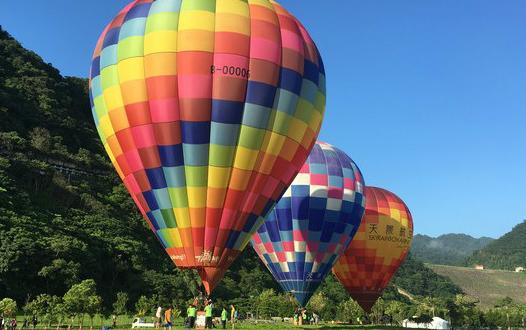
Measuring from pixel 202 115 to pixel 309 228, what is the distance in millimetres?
14953

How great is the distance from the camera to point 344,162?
36.5 meters

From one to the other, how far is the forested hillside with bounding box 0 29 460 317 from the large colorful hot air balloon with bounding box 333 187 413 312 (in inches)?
1002

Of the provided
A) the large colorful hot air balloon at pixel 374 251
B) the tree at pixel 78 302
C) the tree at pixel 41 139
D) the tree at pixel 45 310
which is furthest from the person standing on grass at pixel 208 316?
the tree at pixel 41 139

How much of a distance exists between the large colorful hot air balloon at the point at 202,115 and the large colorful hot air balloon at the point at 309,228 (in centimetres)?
1185

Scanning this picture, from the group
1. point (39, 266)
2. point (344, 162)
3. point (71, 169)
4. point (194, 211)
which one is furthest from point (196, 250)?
point (71, 169)

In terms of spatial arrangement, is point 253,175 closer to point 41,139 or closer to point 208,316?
point 208,316

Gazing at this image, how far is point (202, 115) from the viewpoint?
64.1ft

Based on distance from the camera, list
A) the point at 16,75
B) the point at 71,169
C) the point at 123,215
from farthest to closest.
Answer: the point at 16,75 < the point at 71,169 < the point at 123,215

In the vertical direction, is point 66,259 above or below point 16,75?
below

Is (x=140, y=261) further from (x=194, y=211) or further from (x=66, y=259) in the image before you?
(x=194, y=211)

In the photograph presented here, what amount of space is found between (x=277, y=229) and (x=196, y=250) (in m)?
13.6

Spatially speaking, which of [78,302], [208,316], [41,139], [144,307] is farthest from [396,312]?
[208,316]

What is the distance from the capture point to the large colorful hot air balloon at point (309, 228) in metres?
32.2

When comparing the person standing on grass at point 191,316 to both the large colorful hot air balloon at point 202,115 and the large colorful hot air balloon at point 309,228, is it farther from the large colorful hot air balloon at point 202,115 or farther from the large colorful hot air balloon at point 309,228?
the large colorful hot air balloon at point 309,228
